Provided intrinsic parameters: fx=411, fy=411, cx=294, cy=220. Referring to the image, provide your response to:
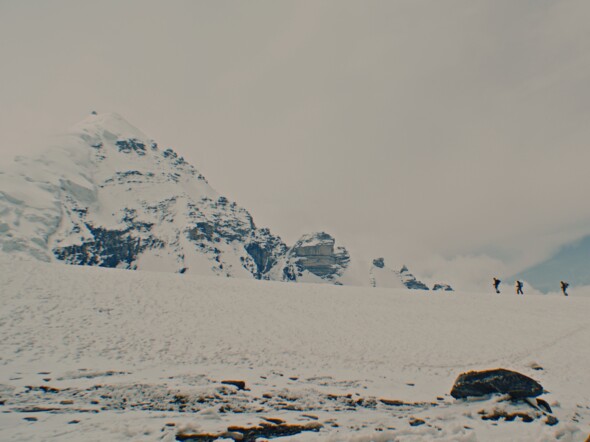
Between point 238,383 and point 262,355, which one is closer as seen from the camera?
point 238,383

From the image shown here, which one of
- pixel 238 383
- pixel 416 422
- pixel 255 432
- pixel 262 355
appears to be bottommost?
pixel 255 432

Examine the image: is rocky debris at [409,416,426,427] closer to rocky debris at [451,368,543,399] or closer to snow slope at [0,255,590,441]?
snow slope at [0,255,590,441]

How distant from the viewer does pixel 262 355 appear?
21.0 m

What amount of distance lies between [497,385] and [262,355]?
10880 millimetres

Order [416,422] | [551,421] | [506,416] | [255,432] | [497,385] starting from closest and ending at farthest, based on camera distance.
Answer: [255,432] < [416,422] < [551,421] < [506,416] < [497,385]

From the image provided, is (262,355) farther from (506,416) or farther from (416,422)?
(506,416)

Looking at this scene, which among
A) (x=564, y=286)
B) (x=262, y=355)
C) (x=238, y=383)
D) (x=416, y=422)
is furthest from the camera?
(x=564, y=286)

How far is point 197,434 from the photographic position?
975 cm

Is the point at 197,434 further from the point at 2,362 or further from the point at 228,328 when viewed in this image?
the point at 228,328

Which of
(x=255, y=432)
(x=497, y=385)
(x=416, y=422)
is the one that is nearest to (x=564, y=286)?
(x=497, y=385)

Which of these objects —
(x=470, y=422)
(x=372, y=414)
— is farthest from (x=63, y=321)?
(x=470, y=422)

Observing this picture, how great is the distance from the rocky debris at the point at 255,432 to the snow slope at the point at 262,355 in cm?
36

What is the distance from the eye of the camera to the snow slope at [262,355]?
11.5 metres

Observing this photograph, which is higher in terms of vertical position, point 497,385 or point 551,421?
point 497,385
